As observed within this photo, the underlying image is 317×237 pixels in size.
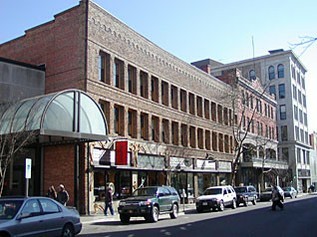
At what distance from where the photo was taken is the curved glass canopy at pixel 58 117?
21172mm

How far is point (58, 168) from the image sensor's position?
84.5 ft

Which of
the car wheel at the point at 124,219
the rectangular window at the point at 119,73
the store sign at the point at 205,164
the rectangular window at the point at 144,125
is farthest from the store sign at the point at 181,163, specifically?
the car wheel at the point at 124,219

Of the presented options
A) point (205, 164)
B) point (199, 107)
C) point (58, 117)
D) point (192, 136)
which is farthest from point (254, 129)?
point (58, 117)

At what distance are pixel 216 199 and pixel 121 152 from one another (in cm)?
694

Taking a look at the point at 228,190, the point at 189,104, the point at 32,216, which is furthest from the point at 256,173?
the point at 32,216

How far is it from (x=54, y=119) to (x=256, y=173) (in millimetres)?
39369

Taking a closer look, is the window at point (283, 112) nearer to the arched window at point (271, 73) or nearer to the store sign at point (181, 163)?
the arched window at point (271, 73)

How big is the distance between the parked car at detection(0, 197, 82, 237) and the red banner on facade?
14.2 metres

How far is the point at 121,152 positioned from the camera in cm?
2766

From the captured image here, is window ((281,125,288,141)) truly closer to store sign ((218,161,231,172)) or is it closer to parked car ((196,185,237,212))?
store sign ((218,161,231,172))

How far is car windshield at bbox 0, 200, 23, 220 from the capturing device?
1123 cm

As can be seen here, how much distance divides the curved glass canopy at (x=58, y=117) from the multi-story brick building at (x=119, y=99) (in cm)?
199

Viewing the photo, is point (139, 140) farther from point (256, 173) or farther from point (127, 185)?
point (256, 173)

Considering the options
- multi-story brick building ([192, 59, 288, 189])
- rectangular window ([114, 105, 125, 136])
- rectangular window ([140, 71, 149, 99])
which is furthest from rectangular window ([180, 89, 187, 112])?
rectangular window ([114, 105, 125, 136])
